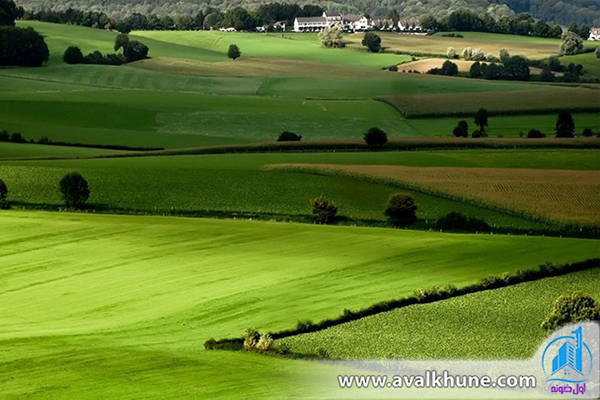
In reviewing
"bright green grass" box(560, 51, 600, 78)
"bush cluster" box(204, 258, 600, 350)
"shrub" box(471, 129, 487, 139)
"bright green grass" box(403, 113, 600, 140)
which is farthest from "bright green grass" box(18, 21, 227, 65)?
"bush cluster" box(204, 258, 600, 350)

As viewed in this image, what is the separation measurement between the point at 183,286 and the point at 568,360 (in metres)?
18.3

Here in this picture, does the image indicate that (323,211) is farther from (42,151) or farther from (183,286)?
(42,151)

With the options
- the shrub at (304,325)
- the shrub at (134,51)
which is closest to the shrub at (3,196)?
the shrub at (304,325)

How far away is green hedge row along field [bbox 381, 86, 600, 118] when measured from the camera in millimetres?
114125

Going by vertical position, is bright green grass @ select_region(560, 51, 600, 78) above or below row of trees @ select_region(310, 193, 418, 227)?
below

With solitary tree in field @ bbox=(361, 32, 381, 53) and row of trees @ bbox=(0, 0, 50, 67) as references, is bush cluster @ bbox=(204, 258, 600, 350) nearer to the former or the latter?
row of trees @ bbox=(0, 0, 50, 67)

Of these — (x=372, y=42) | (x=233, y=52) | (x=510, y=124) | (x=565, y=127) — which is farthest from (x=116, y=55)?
(x=565, y=127)

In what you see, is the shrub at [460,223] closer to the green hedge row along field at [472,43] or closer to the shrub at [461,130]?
the shrub at [461,130]

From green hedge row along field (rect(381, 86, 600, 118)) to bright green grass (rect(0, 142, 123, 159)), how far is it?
35.9 metres

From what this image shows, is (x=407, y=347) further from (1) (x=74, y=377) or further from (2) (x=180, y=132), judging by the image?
(2) (x=180, y=132)

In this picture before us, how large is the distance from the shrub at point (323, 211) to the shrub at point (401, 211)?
2829 mm

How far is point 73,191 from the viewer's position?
6669cm

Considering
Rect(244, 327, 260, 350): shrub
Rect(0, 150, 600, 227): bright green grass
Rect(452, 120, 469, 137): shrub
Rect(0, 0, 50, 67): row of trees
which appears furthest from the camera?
Rect(0, 0, 50, 67): row of trees

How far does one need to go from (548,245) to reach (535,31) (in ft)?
483
